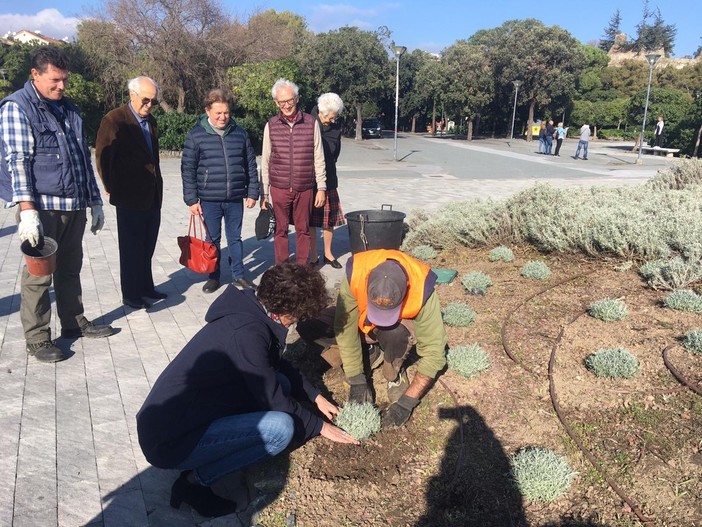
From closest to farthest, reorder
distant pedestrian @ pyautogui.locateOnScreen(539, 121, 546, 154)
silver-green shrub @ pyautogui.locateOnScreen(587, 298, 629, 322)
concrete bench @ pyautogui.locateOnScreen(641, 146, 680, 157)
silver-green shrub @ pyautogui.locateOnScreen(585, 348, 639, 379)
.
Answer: silver-green shrub @ pyautogui.locateOnScreen(585, 348, 639, 379), silver-green shrub @ pyautogui.locateOnScreen(587, 298, 629, 322), distant pedestrian @ pyautogui.locateOnScreen(539, 121, 546, 154), concrete bench @ pyautogui.locateOnScreen(641, 146, 680, 157)

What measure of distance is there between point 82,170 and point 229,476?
234 cm

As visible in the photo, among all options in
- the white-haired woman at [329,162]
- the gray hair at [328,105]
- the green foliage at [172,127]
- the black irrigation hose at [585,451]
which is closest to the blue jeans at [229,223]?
the white-haired woman at [329,162]

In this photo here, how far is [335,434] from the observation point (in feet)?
8.82

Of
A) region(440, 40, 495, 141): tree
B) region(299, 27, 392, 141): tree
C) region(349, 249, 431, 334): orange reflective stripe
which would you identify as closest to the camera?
region(349, 249, 431, 334): orange reflective stripe

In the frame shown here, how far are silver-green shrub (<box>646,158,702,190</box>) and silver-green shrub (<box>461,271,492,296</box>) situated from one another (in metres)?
4.08

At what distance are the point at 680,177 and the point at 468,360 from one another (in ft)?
20.3

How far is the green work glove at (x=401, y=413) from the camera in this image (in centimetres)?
294

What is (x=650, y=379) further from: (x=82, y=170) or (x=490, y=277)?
(x=82, y=170)

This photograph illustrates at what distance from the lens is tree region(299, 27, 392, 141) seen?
102ft

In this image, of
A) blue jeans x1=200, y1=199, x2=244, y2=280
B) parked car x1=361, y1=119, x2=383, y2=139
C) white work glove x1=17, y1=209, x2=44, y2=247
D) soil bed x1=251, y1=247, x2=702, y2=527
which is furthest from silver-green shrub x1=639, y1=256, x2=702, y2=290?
parked car x1=361, y1=119, x2=383, y2=139

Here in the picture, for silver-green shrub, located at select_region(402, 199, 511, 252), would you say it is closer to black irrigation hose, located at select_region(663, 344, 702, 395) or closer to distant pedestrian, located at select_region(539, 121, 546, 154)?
black irrigation hose, located at select_region(663, 344, 702, 395)

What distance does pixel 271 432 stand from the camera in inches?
94.0

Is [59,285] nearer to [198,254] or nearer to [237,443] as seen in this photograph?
[198,254]

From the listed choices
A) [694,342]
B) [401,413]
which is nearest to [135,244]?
[401,413]
